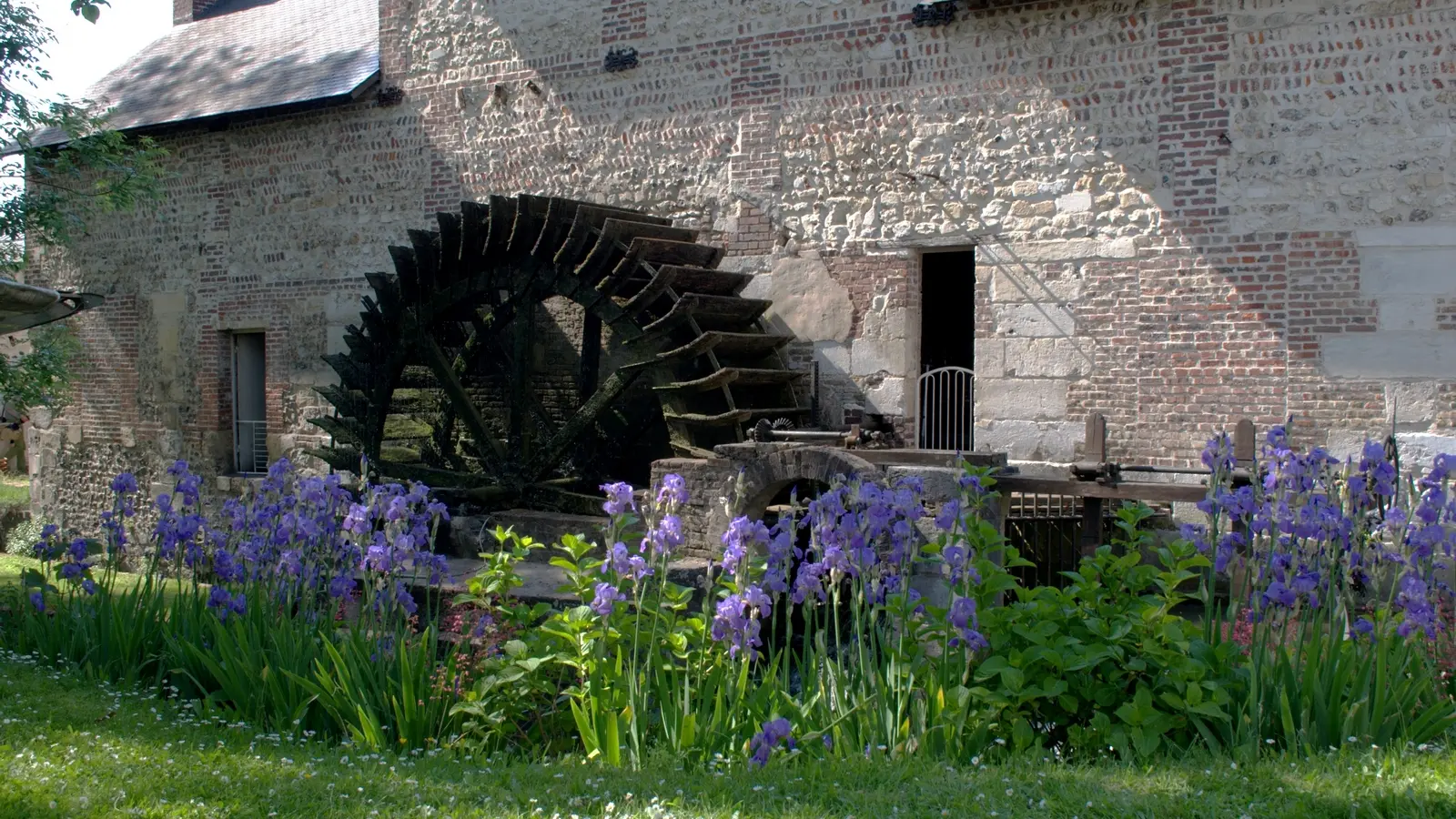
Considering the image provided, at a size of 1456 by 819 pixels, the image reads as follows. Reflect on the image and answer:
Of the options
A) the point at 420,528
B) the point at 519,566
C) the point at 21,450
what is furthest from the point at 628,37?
the point at 21,450

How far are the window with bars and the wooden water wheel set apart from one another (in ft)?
8.67

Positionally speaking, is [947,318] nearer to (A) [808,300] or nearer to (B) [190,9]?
(A) [808,300]

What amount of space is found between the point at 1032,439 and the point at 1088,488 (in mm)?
1577

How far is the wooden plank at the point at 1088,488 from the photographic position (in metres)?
6.98

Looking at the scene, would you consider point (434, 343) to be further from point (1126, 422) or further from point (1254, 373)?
point (1254, 373)

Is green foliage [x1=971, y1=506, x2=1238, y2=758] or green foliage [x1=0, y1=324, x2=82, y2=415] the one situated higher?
green foliage [x1=0, y1=324, x2=82, y2=415]

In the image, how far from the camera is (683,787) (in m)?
3.56

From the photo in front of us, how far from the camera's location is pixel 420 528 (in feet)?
16.3

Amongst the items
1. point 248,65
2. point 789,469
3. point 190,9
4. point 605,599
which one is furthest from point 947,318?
point 190,9

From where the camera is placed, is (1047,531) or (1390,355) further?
(1047,531)

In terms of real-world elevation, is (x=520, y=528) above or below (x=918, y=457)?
below

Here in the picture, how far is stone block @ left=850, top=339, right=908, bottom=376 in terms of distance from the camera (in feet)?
30.0

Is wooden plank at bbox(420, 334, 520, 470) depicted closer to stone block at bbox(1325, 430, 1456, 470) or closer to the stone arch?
the stone arch

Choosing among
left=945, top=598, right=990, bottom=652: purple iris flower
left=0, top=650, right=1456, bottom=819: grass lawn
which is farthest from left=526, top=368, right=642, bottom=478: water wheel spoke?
left=945, top=598, right=990, bottom=652: purple iris flower
